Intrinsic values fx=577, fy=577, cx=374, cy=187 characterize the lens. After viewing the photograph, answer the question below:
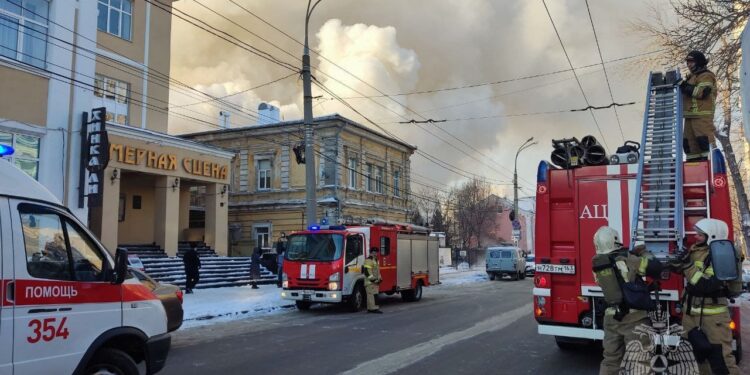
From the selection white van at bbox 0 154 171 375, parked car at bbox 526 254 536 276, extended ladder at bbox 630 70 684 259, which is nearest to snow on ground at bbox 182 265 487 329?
white van at bbox 0 154 171 375

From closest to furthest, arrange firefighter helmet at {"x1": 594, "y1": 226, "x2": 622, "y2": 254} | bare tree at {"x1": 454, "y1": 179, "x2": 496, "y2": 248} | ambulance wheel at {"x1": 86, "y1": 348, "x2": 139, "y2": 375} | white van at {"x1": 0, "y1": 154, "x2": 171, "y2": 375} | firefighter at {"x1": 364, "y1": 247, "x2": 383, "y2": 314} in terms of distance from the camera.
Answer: white van at {"x1": 0, "y1": 154, "x2": 171, "y2": 375}, ambulance wheel at {"x1": 86, "y1": 348, "x2": 139, "y2": 375}, firefighter helmet at {"x1": 594, "y1": 226, "x2": 622, "y2": 254}, firefighter at {"x1": 364, "y1": 247, "x2": 383, "y2": 314}, bare tree at {"x1": 454, "y1": 179, "x2": 496, "y2": 248}

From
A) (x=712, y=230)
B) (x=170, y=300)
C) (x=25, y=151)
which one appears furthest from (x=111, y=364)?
(x=25, y=151)

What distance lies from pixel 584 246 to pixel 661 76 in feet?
10.2

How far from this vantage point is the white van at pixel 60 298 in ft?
14.9

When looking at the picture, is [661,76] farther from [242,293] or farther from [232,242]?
[232,242]

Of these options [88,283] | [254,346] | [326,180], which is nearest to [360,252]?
[254,346]

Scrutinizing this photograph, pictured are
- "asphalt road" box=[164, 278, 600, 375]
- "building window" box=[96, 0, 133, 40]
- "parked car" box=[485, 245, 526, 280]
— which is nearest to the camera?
"asphalt road" box=[164, 278, 600, 375]

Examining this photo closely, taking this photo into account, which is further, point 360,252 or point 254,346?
point 360,252

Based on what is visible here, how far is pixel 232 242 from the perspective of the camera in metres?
38.0

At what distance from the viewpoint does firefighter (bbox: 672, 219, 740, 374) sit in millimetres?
5555

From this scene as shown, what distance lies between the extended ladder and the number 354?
6.10 m

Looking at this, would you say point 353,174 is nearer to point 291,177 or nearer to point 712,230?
point 291,177

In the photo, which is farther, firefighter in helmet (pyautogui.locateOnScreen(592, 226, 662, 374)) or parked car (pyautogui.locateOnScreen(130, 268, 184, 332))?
parked car (pyautogui.locateOnScreen(130, 268, 184, 332))

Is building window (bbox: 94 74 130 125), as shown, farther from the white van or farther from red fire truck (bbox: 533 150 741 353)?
red fire truck (bbox: 533 150 741 353)
